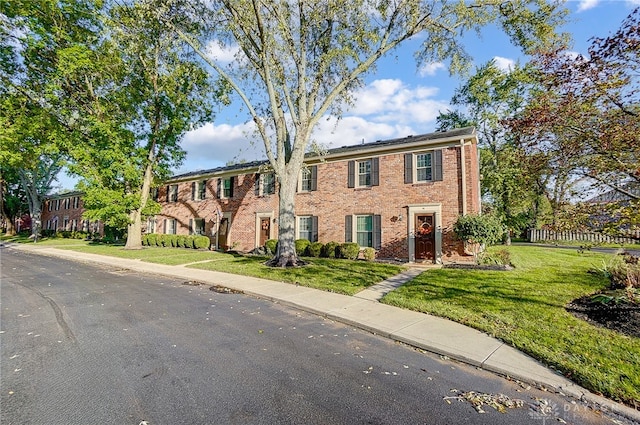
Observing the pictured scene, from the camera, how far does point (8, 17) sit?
16.5m

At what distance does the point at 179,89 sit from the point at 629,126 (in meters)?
21.2

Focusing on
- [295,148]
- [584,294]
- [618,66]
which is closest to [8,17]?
[295,148]

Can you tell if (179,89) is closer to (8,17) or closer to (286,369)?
(8,17)

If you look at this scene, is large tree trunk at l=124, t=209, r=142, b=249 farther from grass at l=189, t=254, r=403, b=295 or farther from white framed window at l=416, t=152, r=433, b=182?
white framed window at l=416, t=152, r=433, b=182

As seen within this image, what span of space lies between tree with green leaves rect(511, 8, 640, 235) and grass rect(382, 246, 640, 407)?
1.86m

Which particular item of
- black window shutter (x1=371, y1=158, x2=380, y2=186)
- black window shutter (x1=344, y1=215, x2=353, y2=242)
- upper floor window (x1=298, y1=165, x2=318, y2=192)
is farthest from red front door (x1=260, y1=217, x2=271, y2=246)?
black window shutter (x1=371, y1=158, x2=380, y2=186)

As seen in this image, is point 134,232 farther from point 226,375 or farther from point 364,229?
point 226,375

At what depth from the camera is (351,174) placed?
15.4 metres

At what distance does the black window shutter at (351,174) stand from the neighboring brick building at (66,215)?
95.7 ft

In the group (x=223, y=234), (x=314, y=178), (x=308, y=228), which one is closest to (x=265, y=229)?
(x=308, y=228)

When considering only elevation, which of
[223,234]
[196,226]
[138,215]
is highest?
[138,215]

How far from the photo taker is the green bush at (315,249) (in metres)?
15.1

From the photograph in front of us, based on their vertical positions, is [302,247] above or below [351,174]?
below

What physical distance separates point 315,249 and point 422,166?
21.3 feet
